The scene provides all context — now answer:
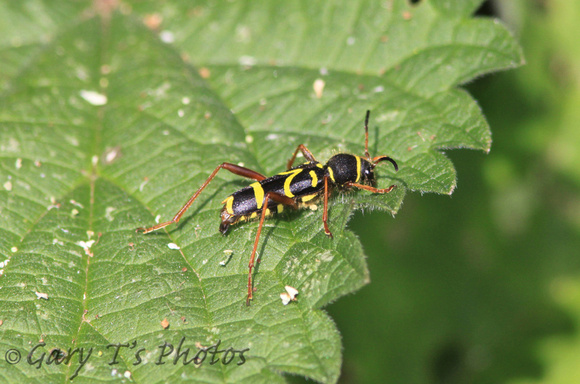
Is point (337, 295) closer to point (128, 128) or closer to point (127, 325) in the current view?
point (127, 325)

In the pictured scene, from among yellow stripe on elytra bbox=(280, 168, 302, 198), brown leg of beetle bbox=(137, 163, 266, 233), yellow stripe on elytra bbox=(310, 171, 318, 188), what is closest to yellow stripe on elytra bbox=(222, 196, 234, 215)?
brown leg of beetle bbox=(137, 163, 266, 233)

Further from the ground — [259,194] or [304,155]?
[304,155]

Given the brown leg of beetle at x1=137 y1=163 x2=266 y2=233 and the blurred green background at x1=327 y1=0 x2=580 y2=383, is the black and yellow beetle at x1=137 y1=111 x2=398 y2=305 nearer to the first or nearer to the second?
Result: the brown leg of beetle at x1=137 y1=163 x2=266 y2=233

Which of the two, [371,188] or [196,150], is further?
[196,150]

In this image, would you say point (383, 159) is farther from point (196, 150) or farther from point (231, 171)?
point (196, 150)

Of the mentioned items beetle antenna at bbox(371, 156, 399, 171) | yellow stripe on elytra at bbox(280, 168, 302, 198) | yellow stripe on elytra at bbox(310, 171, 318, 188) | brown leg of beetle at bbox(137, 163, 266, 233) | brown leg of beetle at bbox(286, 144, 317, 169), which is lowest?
beetle antenna at bbox(371, 156, 399, 171)

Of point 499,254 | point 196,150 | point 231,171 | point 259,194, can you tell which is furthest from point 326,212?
point 499,254

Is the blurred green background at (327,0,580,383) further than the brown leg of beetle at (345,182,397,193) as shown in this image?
Yes
